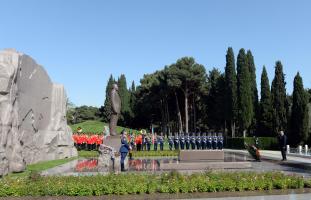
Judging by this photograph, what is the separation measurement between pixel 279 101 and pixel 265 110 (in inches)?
76.2

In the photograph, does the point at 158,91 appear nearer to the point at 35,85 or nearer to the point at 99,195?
the point at 35,85

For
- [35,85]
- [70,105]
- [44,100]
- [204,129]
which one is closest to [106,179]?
[35,85]

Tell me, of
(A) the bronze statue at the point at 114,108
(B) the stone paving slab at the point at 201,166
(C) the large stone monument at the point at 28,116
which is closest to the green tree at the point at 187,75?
(C) the large stone monument at the point at 28,116

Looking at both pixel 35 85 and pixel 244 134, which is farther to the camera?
pixel 244 134

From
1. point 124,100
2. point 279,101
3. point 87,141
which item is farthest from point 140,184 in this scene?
point 124,100

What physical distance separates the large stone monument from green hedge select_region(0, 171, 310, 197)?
3698mm

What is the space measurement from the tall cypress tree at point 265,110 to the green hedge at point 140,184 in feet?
91.2

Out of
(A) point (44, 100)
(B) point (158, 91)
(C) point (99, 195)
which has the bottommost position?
(C) point (99, 195)

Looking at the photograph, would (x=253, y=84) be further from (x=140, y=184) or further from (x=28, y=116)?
(x=140, y=184)

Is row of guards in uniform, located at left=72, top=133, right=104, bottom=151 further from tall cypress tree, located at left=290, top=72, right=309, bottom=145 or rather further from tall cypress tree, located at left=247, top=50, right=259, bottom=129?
tall cypress tree, located at left=247, top=50, right=259, bottom=129

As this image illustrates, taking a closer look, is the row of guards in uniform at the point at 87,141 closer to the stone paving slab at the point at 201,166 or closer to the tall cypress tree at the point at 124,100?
the stone paving slab at the point at 201,166

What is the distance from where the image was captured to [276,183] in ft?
32.4

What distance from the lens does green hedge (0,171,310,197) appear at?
8.99m

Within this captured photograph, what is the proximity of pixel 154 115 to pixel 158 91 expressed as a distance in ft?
33.6
